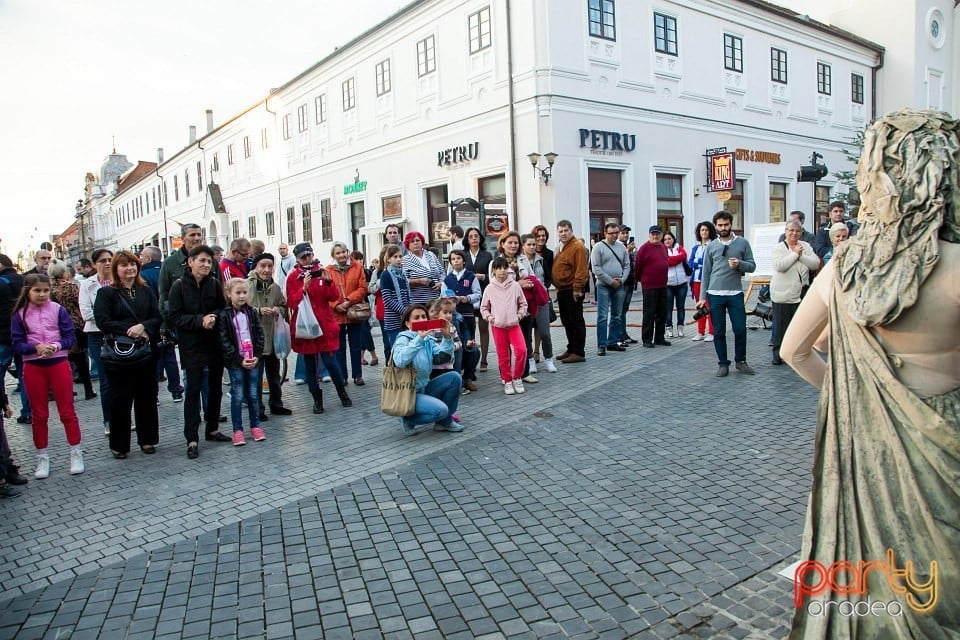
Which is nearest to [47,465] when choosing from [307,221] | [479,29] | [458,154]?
[458,154]

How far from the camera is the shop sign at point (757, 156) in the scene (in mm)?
23750

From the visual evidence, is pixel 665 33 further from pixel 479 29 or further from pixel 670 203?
pixel 479 29

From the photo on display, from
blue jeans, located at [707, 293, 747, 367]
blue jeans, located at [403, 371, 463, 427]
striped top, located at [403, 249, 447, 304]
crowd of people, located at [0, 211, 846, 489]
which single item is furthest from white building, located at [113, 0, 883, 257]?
blue jeans, located at [403, 371, 463, 427]

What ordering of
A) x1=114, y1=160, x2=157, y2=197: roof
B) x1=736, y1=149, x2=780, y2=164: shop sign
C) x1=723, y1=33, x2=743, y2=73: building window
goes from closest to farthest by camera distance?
x1=723, y1=33, x2=743, y2=73: building window < x1=736, y1=149, x2=780, y2=164: shop sign < x1=114, y1=160, x2=157, y2=197: roof

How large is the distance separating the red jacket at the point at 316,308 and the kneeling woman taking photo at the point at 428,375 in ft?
4.65

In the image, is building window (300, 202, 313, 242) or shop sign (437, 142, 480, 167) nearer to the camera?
shop sign (437, 142, 480, 167)

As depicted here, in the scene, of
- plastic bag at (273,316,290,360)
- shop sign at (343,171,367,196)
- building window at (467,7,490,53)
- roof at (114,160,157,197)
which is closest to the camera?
plastic bag at (273,316,290,360)

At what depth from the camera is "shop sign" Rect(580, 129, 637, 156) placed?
63.3 feet

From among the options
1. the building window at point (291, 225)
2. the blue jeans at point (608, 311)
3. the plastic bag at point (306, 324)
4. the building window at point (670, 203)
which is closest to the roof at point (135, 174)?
the building window at point (291, 225)

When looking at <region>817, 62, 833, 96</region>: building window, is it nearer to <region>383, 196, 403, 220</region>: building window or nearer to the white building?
the white building

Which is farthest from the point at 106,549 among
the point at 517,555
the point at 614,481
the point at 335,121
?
the point at 335,121

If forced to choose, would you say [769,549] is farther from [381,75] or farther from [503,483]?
[381,75]

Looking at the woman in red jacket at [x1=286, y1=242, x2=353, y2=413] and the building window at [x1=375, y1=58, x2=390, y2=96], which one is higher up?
the building window at [x1=375, y1=58, x2=390, y2=96]

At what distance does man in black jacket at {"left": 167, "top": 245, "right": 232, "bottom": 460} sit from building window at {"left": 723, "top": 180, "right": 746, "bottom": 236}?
21024 millimetres
